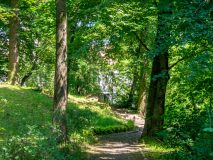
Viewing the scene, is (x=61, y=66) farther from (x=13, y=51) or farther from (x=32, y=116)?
(x=13, y=51)

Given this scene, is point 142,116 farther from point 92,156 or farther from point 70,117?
point 92,156

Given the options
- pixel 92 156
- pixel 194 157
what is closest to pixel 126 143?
pixel 92 156

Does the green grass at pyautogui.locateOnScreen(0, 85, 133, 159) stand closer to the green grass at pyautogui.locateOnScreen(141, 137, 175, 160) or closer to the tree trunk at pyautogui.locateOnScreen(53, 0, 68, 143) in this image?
the tree trunk at pyautogui.locateOnScreen(53, 0, 68, 143)

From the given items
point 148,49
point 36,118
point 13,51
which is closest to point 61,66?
point 148,49

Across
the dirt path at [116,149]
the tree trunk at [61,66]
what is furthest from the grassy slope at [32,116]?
the dirt path at [116,149]

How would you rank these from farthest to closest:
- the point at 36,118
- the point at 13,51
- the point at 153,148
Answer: the point at 13,51
the point at 36,118
the point at 153,148

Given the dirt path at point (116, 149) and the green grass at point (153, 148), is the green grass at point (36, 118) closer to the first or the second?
the dirt path at point (116, 149)

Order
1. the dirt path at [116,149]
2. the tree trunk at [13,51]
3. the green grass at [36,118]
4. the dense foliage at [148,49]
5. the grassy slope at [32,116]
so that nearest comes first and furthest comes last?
the dense foliage at [148,49]
the green grass at [36,118]
the grassy slope at [32,116]
the dirt path at [116,149]
the tree trunk at [13,51]

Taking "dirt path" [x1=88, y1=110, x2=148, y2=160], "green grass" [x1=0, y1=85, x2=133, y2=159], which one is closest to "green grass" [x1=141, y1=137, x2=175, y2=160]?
"dirt path" [x1=88, y1=110, x2=148, y2=160]

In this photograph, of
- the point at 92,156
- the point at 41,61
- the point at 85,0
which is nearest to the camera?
the point at 92,156

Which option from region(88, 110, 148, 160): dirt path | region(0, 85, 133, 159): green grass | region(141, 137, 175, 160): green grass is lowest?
region(88, 110, 148, 160): dirt path

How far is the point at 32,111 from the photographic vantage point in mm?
15438

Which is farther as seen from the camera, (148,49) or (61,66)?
(148,49)

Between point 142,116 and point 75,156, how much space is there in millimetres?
19066
